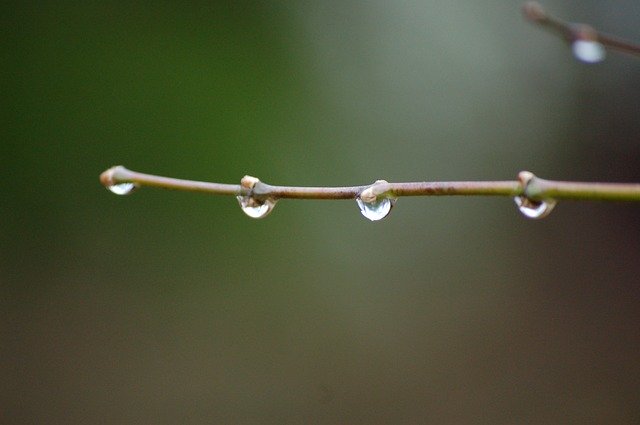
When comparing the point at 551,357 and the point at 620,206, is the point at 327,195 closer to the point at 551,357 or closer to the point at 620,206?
the point at 551,357

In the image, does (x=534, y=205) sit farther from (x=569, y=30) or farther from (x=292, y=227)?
(x=292, y=227)

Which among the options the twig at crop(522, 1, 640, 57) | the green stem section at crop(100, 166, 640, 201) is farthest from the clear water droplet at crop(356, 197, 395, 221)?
the twig at crop(522, 1, 640, 57)

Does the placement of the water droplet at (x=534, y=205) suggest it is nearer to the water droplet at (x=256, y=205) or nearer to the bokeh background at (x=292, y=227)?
the water droplet at (x=256, y=205)

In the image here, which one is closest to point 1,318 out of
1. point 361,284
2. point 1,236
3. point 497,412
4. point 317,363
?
point 1,236

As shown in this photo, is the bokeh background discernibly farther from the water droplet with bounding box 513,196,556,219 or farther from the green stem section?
the water droplet with bounding box 513,196,556,219

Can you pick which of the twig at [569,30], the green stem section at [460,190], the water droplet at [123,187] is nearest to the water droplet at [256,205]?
the green stem section at [460,190]

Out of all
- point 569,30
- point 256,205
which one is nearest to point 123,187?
point 256,205
